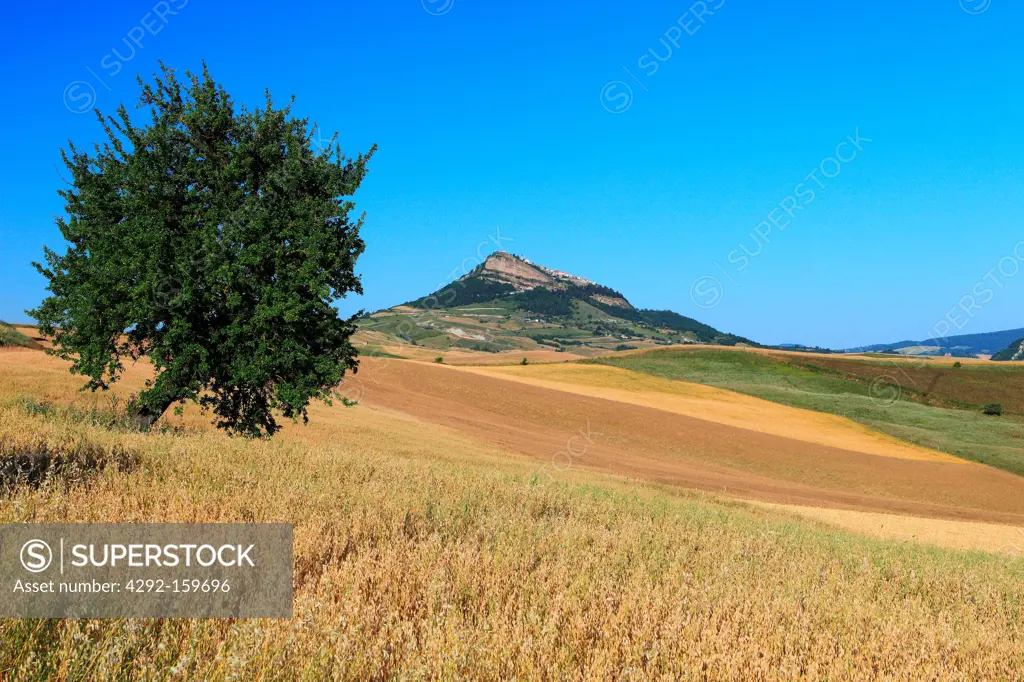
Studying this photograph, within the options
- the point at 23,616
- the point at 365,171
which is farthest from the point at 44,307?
the point at 23,616

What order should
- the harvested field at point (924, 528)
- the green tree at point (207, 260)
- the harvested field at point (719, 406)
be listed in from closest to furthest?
1. the green tree at point (207, 260)
2. the harvested field at point (924, 528)
3. the harvested field at point (719, 406)

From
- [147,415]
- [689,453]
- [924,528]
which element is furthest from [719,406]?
[147,415]

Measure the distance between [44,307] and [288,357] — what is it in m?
6.46

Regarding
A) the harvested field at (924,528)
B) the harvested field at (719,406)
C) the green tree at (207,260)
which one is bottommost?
the harvested field at (924,528)

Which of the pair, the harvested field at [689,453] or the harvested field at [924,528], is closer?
the harvested field at [924,528]

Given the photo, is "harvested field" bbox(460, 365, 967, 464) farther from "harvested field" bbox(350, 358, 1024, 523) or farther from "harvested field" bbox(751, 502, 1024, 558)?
"harvested field" bbox(751, 502, 1024, 558)

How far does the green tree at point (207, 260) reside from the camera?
14797mm

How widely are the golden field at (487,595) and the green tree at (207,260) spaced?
16.1 ft

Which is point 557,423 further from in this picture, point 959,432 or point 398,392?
point 959,432

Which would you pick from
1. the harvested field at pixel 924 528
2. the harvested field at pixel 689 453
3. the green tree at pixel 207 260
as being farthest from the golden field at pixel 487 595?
the harvested field at pixel 689 453

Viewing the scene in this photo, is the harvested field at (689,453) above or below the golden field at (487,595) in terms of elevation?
below

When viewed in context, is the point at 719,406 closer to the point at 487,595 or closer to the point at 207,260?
the point at 207,260

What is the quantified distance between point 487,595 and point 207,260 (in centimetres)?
1255

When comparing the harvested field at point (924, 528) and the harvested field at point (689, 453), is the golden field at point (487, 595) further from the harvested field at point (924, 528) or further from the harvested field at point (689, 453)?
the harvested field at point (689, 453)
